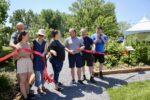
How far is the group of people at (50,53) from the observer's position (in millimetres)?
7555

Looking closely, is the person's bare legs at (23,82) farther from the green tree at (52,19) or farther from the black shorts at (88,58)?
the green tree at (52,19)

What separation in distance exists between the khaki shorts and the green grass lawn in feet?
7.67

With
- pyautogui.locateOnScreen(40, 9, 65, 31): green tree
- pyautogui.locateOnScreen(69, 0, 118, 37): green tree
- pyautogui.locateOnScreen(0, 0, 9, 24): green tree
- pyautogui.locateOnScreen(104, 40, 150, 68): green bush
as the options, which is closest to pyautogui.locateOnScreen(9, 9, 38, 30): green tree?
pyautogui.locateOnScreen(40, 9, 65, 31): green tree

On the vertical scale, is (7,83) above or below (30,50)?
below

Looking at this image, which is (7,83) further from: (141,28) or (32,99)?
(141,28)

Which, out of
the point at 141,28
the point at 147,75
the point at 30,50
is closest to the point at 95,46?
the point at 147,75

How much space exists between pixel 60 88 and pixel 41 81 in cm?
66

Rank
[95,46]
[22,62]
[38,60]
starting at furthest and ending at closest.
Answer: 1. [95,46]
2. [38,60]
3. [22,62]

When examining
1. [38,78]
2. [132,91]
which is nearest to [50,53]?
[38,78]

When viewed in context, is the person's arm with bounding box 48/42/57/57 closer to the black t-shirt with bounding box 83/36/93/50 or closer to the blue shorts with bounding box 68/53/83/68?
the blue shorts with bounding box 68/53/83/68

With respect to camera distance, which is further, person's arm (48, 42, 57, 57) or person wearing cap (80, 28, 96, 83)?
person wearing cap (80, 28, 96, 83)

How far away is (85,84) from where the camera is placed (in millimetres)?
9570

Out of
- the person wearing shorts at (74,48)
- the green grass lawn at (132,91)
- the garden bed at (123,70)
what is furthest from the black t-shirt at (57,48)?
the garden bed at (123,70)

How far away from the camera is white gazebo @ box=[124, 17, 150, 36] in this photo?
68.2ft
